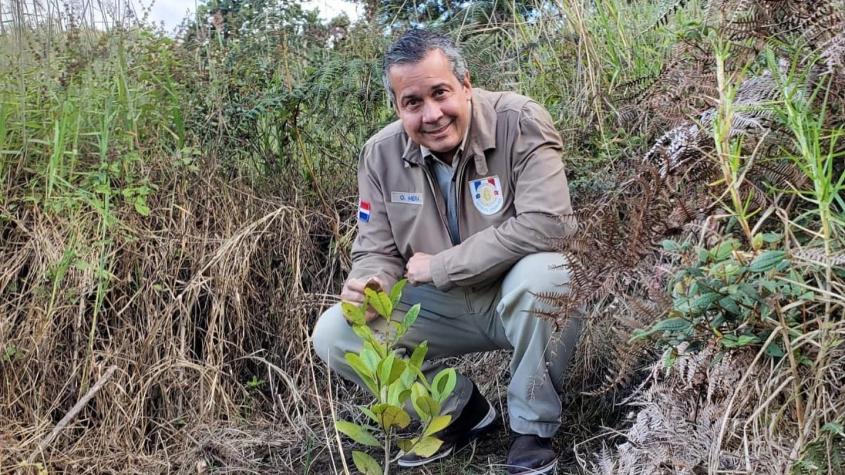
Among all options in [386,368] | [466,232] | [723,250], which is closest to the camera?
[723,250]

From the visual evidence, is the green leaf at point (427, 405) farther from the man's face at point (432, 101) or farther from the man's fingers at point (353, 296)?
the man's face at point (432, 101)

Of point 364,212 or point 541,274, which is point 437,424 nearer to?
point 541,274

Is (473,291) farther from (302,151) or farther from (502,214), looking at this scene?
(302,151)

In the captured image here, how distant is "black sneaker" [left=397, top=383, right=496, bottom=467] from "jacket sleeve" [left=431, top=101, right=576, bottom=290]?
51cm

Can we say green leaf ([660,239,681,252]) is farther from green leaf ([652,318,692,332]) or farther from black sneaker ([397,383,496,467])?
black sneaker ([397,383,496,467])

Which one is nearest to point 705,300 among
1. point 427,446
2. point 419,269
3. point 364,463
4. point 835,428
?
point 835,428

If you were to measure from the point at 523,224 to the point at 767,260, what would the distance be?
1.13 m

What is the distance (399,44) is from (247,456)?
1645 millimetres

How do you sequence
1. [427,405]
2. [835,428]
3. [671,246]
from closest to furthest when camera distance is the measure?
1. [835,428]
2. [671,246]
3. [427,405]

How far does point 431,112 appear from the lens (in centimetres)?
289

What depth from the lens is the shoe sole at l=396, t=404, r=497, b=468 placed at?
9.88 feet

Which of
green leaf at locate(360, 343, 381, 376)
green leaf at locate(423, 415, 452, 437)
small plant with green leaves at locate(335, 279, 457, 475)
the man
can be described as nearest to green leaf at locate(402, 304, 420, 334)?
small plant with green leaves at locate(335, 279, 457, 475)

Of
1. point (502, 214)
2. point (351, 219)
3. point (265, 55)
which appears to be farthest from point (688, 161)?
point (265, 55)

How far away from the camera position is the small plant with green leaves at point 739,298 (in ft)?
5.65
